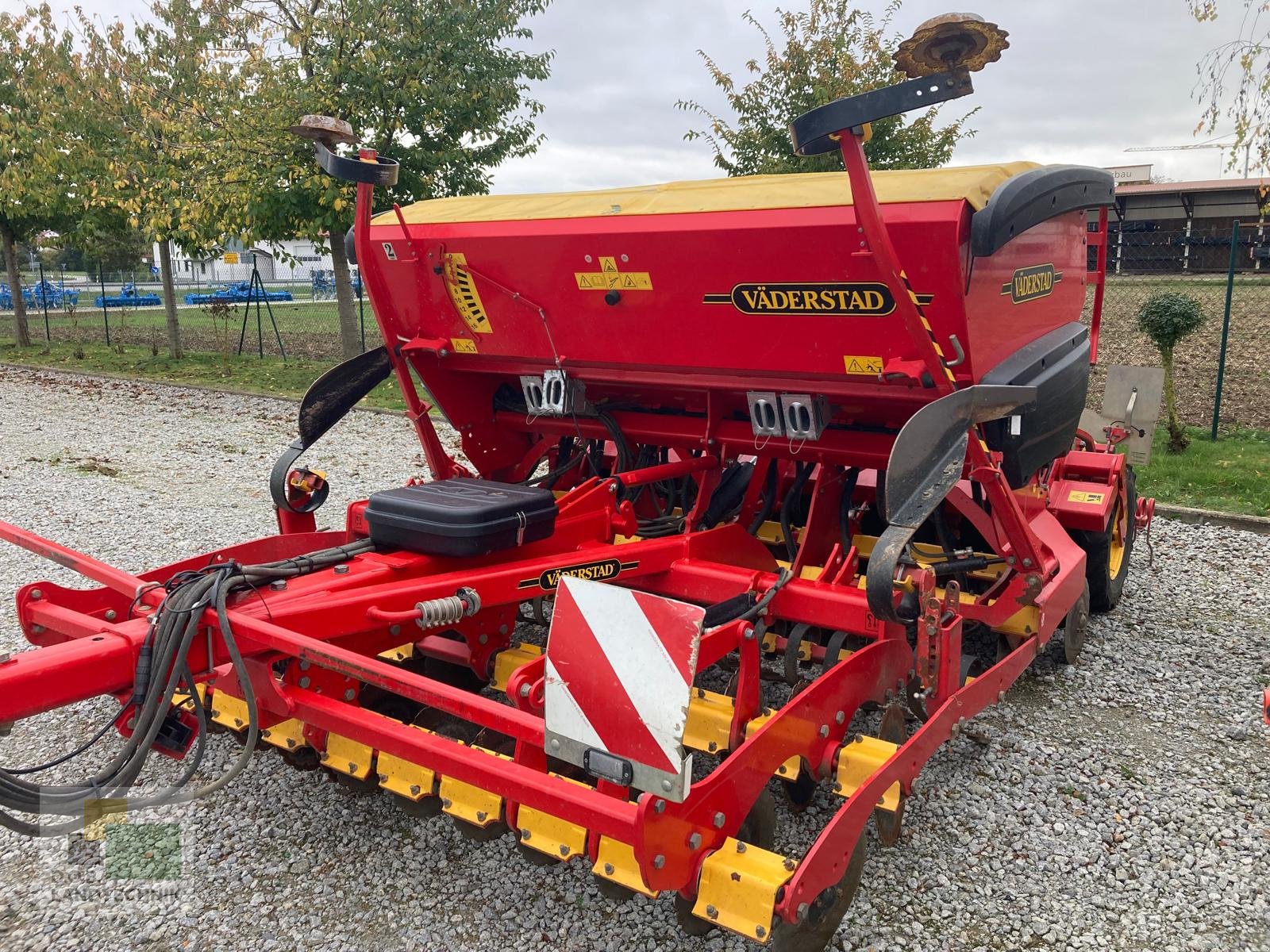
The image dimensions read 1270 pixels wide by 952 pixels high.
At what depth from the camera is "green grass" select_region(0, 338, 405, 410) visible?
13.0 metres

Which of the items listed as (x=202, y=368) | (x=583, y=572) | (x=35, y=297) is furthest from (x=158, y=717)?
(x=35, y=297)

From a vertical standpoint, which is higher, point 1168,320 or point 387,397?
point 1168,320

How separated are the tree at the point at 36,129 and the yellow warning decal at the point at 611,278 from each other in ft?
40.7

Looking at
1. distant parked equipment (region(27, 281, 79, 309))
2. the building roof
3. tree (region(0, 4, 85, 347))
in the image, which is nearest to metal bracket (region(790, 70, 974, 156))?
tree (region(0, 4, 85, 347))

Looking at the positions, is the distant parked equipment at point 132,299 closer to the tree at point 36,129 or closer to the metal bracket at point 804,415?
the tree at point 36,129

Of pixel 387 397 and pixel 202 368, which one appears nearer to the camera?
pixel 387 397

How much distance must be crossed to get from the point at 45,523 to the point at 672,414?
16.6 feet

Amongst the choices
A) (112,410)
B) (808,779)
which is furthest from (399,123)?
(808,779)

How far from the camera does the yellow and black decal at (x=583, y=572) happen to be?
130 inches

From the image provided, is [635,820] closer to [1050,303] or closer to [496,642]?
[496,642]

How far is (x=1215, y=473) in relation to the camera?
7.50 m

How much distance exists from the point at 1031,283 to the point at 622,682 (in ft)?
7.91

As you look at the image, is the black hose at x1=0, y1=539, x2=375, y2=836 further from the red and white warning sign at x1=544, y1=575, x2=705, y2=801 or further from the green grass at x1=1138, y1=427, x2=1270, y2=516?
the green grass at x1=1138, y1=427, x2=1270, y2=516

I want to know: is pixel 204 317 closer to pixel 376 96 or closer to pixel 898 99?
pixel 376 96
